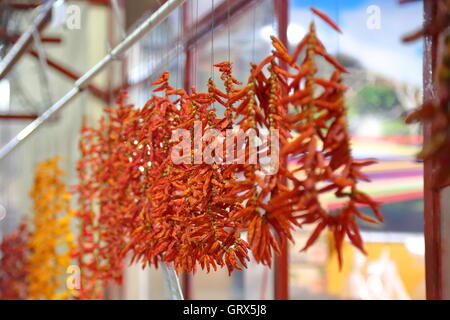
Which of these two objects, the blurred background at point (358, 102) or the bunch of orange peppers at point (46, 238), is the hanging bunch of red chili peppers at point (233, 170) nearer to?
the blurred background at point (358, 102)

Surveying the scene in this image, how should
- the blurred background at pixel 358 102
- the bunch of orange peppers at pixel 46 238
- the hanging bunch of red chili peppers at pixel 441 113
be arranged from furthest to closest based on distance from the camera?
1. the bunch of orange peppers at pixel 46 238
2. the blurred background at pixel 358 102
3. the hanging bunch of red chili peppers at pixel 441 113

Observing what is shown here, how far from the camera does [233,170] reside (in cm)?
201

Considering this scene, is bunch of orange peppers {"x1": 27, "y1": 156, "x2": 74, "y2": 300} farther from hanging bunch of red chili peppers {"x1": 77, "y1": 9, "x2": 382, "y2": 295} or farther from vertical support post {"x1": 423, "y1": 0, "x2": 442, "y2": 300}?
vertical support post {"x1": 423, "y1": 0, "x2": 442, "y2": 300}

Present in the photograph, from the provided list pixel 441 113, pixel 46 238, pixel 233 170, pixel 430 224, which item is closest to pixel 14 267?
pixel 46 238

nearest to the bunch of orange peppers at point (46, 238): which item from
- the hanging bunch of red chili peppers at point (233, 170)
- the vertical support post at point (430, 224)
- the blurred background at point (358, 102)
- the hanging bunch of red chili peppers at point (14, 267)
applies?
the hanging bunch of red chili peppers at point (14, 267)

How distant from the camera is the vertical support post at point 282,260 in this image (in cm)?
388

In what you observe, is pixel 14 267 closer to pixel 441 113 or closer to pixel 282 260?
pixel 282 260

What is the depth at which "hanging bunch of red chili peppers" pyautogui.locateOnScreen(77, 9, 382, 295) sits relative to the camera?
156 cm

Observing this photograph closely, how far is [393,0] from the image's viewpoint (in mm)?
3098

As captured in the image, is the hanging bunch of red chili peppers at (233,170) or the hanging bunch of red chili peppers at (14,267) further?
the hanging bunch of red chili peppers at (14,267)

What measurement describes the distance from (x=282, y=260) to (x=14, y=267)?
2856 mm

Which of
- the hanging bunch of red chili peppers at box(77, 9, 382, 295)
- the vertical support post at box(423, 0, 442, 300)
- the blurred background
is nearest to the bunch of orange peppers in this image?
the blurred background

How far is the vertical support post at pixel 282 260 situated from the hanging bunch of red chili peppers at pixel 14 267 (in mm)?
2559
